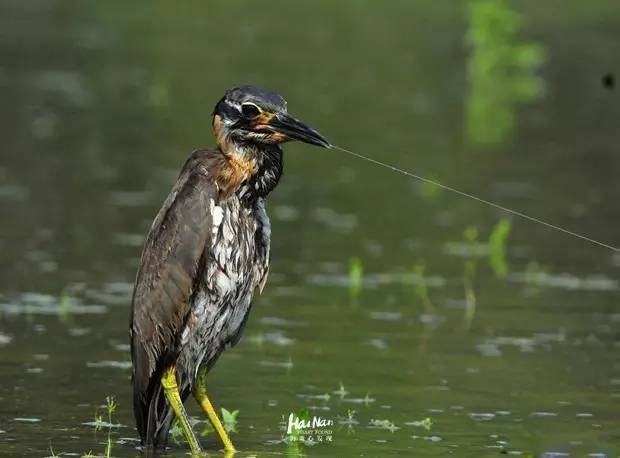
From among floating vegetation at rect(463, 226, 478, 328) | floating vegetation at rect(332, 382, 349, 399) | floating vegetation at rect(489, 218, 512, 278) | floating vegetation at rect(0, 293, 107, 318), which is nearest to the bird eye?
floating vegetation at rect(332, 382, 349, 399)

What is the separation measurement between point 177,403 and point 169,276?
0.60 metres

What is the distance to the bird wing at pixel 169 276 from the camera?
366 inches

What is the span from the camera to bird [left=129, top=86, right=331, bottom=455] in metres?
9.31

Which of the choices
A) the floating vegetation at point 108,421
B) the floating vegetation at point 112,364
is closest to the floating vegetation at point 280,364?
the floating vegetation at point 112,364

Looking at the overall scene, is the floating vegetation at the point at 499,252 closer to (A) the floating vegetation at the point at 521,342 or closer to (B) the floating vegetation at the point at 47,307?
(A) the floating vegetation at the point at 521,342

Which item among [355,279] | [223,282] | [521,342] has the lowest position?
[223,282]

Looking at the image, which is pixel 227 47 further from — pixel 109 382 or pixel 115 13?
pixel 109 382

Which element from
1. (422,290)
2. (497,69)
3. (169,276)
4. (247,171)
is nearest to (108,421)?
(169,276)

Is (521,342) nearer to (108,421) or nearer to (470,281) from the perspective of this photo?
(470,281)

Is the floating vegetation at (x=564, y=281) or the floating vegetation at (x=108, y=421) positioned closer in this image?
the floating vegetation at (x=108, y=421)

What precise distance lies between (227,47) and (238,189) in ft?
77.0

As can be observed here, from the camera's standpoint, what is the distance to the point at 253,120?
9414 mm

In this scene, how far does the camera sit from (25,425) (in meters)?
9.86

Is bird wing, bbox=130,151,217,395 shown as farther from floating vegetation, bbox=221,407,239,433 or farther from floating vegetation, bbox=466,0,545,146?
floating vegetation, bbox=466,0,545,146
